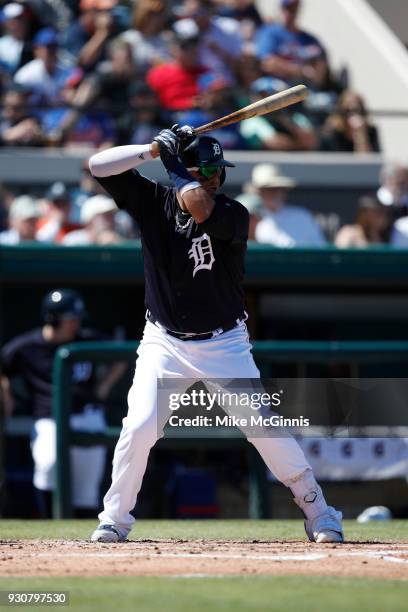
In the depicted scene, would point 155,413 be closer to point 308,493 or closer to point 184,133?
point 308,493

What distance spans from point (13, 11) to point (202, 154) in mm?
7048

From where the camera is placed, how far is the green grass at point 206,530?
620cm

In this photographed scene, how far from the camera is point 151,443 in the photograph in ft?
17.7

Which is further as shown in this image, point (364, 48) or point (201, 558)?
point (364, 48)

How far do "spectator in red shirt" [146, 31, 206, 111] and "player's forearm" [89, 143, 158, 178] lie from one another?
5.91 m

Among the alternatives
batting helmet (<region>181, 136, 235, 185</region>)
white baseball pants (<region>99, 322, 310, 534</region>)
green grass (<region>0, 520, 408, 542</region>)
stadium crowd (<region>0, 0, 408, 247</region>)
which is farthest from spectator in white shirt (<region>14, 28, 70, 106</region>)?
white baseball pants (<region>99, 322, 310, 534</region>)

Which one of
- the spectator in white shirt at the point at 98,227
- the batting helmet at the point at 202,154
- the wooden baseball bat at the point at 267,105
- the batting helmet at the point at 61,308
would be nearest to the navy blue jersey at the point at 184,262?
the batting helmet at the point at 202,154

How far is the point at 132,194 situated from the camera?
18.5 ft

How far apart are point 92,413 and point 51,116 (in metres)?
3.32

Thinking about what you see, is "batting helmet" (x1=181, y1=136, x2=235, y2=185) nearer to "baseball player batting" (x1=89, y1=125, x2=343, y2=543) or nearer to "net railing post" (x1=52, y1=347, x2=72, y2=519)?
"baseball player batting" (x1=89, y1=125, x2=343, y2=543)

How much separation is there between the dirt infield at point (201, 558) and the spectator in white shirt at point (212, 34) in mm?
7056

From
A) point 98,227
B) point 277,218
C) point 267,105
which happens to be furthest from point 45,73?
point 267,105

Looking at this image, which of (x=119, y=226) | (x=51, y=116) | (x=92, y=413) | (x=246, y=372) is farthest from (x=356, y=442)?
(x=51, y=116)

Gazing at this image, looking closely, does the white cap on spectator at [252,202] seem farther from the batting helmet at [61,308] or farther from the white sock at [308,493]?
the white sock at [308,493]
